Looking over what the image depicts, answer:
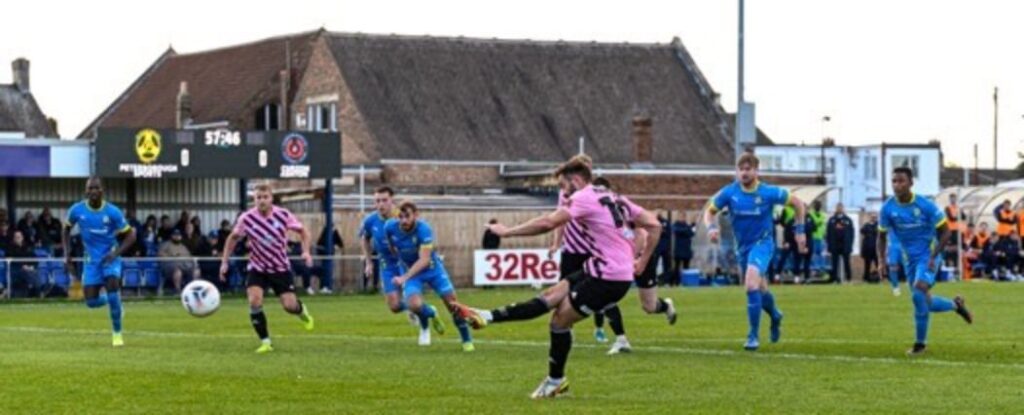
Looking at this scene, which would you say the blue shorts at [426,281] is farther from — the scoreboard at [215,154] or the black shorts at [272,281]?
the scoreboard at [215,154]

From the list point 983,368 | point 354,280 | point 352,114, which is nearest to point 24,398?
point 983,368

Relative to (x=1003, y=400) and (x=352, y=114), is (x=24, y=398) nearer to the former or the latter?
(x=1003, y=400)

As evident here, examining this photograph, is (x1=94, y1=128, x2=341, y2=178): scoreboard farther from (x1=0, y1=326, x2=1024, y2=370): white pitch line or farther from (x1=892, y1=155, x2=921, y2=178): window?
(x1=892, y1=155, x2=921, y2=178): window

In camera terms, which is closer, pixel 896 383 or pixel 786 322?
pixel 896 383

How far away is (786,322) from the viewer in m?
32.8

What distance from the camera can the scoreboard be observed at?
50.2m

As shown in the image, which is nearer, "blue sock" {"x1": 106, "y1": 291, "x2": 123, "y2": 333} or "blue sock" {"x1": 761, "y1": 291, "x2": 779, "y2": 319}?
"blue sock" {"x1": 761, "y1": 291, "x2": 779, "y2": 319}

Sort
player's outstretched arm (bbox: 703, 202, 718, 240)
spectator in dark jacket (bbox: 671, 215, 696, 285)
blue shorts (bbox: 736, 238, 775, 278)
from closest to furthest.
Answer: player's outstretched arm (bbox: 703, 202, 718, 240), blue shorts (bbox: 736, 238, 775, 278), spectator in dark jacket (bbox: 671, 215, 696, 285)

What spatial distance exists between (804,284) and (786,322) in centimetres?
2258

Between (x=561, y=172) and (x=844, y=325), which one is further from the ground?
(x=561, y=172)

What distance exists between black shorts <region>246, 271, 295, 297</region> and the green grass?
0.73 meters

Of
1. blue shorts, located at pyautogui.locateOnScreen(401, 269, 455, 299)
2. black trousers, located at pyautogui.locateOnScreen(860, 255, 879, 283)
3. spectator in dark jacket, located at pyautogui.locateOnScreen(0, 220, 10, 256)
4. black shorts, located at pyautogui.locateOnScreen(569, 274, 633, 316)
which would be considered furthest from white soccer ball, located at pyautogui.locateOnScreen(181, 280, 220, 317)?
black trousers, located at pyautogui.locateOnScreen(860, 255, 879, 283)

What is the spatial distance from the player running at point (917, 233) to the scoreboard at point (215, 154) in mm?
28173

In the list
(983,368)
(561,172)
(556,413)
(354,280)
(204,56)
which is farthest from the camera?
(204,56)
